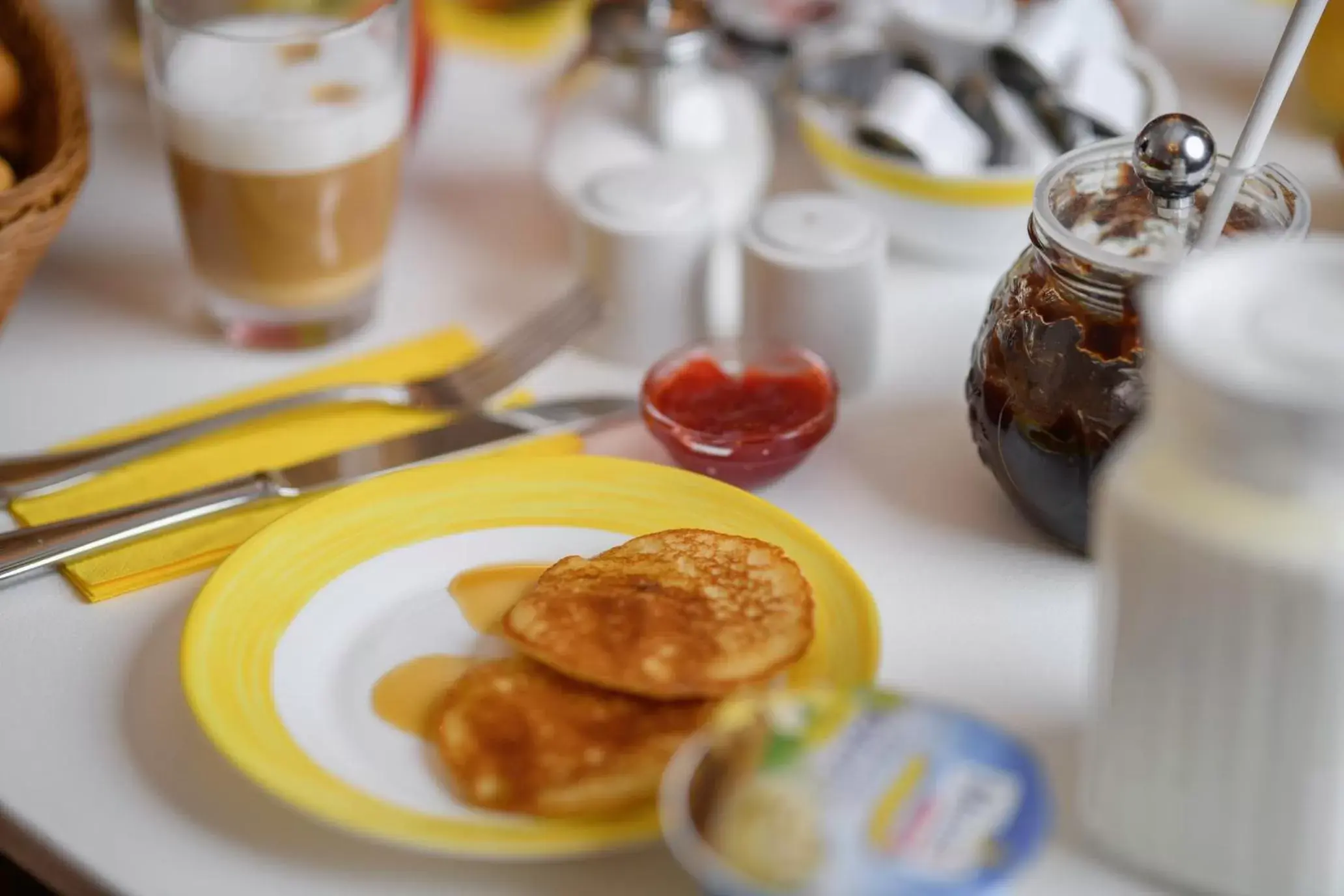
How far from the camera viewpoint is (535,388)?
48.3 inches

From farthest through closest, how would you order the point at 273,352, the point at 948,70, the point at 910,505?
the point at 948,70 < the point at 273,352 < the point at 910,505

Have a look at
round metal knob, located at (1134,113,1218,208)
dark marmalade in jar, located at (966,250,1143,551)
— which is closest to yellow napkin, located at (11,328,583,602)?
dark marmalade in jar, located at (966,250,1143,551)

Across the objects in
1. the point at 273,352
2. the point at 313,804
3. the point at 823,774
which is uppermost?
the point at 823,774

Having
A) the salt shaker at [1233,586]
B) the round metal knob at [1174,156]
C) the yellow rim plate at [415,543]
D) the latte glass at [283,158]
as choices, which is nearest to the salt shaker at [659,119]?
the latte glass at [283,158]

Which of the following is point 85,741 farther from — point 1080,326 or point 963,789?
point 1080,326

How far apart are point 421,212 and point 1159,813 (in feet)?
3.21

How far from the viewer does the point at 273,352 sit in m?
1.29

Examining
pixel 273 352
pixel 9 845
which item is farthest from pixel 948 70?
pixel 9 845

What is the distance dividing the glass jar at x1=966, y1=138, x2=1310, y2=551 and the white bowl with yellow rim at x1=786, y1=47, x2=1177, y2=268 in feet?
1.00

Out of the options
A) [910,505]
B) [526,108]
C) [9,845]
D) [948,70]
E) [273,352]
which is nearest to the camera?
[9,845]

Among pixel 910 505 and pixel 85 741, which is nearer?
pixel 85 741

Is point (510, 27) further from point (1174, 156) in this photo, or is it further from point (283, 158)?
point (1174, 156)

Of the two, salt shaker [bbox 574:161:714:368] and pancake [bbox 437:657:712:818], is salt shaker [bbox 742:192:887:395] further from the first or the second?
pancake [bbox 437:657:712:818]

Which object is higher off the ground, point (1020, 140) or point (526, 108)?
point (1020, 140)
